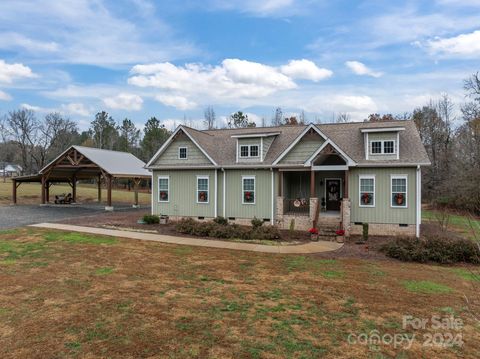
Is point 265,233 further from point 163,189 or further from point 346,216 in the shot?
point 163,189

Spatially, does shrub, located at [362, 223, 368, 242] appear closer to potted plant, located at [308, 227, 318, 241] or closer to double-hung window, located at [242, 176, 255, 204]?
potted plant, located at [308, 227, 318, 241]

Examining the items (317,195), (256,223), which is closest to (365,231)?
(317,195)

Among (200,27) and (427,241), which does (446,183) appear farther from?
(200,27)

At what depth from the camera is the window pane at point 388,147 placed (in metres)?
18.1

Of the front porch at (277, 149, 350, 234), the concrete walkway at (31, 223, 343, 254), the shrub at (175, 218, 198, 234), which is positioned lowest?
the concrete walkway at (31, 223, 343, 254)

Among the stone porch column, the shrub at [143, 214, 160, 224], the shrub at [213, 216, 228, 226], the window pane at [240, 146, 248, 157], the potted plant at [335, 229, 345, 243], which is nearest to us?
the potted plant at [335, 229, 345, 243]

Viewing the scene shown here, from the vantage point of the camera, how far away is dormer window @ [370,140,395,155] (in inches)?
712

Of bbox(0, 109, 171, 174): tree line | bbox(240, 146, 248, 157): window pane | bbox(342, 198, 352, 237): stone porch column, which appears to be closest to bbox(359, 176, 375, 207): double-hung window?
bbox(342, 198, 352, 237): stone porch column

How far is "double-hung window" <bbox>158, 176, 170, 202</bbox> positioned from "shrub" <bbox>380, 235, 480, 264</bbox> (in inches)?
559

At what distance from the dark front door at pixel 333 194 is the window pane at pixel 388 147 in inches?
133

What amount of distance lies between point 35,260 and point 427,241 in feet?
47.5

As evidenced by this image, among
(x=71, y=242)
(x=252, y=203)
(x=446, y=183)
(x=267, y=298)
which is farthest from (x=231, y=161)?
(x=446, y=183)

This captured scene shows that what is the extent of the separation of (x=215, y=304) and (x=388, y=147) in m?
14.2

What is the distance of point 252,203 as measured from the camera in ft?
67.1
